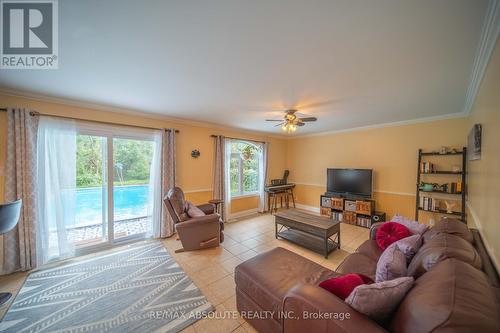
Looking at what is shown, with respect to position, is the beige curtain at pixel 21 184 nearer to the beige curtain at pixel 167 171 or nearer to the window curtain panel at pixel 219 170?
the beige curtain at pixel 167 171

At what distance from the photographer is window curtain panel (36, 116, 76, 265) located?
2.56 meters

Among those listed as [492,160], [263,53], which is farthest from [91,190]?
[492,160]

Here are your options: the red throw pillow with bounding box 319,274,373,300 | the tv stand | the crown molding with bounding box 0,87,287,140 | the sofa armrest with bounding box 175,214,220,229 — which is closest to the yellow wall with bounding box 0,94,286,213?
the crown molding with bounding box 0,87,287,140

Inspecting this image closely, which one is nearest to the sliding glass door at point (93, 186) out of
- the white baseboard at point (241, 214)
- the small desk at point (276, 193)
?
the white baseboard at point (241, 214)

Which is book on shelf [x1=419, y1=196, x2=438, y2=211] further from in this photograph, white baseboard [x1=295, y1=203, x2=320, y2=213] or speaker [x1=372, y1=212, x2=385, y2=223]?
white baseboard [x1=295, y1=203, x2=320, y2=213]

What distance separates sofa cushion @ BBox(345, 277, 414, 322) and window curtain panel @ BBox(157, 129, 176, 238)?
341 cm

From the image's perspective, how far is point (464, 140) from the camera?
3.33 meters

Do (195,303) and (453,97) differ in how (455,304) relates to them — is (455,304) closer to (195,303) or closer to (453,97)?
(195,303)

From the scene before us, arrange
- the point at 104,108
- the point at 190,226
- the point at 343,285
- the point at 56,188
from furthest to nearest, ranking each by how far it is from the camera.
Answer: the point at 104,108 < the point at 190,226 < the point at 56,188 < the point at 343,285

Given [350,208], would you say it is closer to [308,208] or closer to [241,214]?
[308,208]

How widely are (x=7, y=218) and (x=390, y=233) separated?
13.7ft

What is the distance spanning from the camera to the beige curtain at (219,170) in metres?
4.36

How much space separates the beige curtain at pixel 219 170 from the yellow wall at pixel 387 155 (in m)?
2.81

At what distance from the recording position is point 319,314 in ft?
3.26
